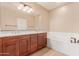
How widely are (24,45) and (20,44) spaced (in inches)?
5.0

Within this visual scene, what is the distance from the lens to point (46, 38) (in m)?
1.42

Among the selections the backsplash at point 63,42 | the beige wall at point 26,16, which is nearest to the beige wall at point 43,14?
the beige wall at point 26,16

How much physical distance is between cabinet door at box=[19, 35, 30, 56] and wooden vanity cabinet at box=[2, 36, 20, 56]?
0.36ft

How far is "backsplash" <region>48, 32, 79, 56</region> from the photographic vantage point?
1.26m

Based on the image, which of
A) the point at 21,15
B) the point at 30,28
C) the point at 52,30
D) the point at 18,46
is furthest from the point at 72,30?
the point at 18,46

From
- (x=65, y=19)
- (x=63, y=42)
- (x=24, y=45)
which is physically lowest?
(x=24, y=45)

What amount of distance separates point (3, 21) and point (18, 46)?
48cm

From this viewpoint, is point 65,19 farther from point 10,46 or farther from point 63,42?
point 10,46

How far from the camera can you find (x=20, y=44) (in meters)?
1.56

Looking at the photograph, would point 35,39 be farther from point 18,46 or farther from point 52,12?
point 52,12

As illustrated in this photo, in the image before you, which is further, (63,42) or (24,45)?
(24,45)

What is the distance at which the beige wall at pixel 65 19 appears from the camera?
1173 mm

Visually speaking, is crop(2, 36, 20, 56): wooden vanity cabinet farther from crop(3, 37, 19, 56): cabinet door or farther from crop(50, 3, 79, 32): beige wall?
crop(50, 3, 79, 32): beige wall

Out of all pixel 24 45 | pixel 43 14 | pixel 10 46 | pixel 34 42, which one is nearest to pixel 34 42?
pixel 34 42
